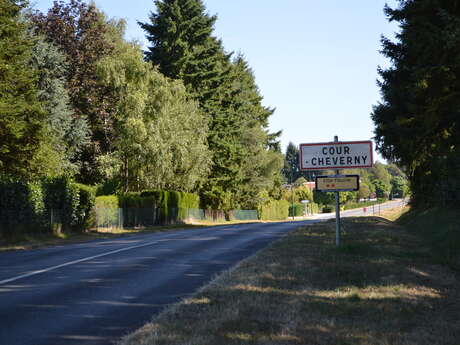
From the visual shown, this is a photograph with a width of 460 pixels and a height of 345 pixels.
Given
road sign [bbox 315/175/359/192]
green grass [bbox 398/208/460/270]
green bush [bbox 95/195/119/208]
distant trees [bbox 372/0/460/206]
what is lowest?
green grass [bbox 398/208/460/270]

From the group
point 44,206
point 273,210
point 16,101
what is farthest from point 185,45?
point 273,210

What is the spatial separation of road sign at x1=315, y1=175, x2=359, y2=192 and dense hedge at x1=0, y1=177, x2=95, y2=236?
13749mm

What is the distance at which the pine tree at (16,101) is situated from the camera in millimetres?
26453

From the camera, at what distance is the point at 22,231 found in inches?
844

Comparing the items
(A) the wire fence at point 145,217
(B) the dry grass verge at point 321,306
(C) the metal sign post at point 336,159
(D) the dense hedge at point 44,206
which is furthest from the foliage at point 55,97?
(B) the dry grass verge at point 321,306

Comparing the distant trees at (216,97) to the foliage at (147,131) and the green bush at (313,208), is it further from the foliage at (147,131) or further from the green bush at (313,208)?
the green bush at (313,208)

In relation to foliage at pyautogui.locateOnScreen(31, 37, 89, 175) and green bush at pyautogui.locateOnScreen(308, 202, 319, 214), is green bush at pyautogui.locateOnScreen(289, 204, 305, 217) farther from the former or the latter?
foliage at pyautogui.locateOnScreen(31, 37, 89, 175)

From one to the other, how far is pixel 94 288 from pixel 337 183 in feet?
20.8

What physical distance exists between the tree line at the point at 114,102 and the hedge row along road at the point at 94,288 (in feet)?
51.8

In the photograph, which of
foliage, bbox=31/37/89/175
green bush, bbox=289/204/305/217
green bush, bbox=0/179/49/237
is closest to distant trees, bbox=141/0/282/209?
foliage, bbox=31/37/89/175

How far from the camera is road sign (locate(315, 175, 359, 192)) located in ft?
40.3

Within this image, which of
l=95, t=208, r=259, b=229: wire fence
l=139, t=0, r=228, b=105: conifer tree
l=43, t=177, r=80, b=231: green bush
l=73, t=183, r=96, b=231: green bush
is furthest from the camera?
l=139, t=0, r=228, b=105: conifer tree

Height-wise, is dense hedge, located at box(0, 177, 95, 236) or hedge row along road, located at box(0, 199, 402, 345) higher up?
dense hedge, located at box(0, 177, 95, 236)

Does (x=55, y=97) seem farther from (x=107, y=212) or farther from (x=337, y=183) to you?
(x=337, y=183)
